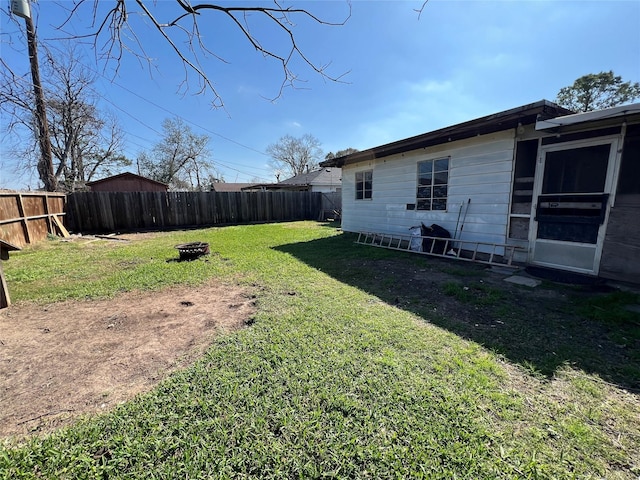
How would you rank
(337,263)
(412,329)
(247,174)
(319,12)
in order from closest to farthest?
(319,12)
(412,329)
(337,263)
(247,174)

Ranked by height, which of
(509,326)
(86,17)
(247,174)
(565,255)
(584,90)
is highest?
(584,90)

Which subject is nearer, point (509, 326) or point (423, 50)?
point (509, 326)

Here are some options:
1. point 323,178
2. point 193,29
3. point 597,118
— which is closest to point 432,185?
point 597,118

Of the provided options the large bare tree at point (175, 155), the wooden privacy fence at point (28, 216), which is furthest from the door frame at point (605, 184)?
the large bare tree at point (175, 155)

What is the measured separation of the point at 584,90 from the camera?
21.2 m

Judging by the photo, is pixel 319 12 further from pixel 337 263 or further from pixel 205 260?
pixel 205 260

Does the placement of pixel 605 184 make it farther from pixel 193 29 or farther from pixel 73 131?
pixel 73 131

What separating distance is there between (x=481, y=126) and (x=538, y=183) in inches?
56.9

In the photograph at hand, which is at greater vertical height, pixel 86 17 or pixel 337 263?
pixel 86 17

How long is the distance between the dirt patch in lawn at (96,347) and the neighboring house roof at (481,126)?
512cm

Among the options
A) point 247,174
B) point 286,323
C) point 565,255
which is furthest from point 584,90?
point 247,174

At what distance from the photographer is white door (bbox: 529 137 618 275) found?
12.9 ft

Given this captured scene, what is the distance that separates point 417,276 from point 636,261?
2.93 metres

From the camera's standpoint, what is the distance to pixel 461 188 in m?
5.71
